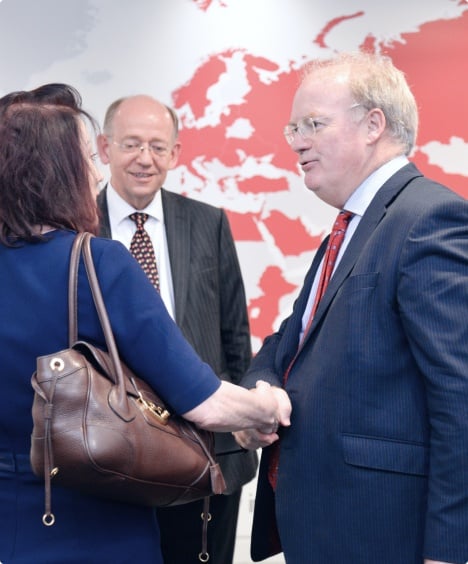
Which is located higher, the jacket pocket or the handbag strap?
the handbag strap

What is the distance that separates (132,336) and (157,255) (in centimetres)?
160

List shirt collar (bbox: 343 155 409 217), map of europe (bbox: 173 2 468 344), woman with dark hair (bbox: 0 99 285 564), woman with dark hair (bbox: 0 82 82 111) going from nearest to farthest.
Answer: woman with dark hair (bbox: 0 99 285 564) → woman with dark hair (bbox: 0 82 82 111) → shirt collar (bbox: 343 155 409 217) → map of europe (bbox: 173 2 468 344)

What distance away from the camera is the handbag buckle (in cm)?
188

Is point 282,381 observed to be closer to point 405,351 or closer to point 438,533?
point 405,351

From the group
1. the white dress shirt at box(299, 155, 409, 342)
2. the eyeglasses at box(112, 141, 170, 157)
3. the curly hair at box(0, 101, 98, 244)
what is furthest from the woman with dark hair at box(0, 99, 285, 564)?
the eyeglasses at box(112, 141, 170, 157)

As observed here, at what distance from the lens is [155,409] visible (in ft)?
6.30

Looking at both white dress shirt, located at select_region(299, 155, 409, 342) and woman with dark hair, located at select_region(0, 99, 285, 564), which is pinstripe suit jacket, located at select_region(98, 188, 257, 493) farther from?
woman with dark hair, located at select_region(0, 99, 285, 564)

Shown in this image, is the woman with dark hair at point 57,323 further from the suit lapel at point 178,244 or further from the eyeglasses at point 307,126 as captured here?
the suit lapel at point 178,244

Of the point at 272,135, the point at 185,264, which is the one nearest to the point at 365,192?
the point at 185,264

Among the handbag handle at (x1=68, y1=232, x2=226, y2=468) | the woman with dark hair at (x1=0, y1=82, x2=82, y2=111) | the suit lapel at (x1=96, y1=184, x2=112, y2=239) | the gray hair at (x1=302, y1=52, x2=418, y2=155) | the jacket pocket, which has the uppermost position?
the gray hair at (x1=302, y1=52, x2=418, y2=155)

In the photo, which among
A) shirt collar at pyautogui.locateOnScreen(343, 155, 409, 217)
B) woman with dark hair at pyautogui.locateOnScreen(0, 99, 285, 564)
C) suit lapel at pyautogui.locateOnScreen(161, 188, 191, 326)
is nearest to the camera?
woman with dark hair at pyautogui.locateOnScreen(0, 99, 285, 564)

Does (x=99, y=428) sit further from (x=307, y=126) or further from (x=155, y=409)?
(x=307, y=126)

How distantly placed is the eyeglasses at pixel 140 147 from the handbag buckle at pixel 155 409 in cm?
184

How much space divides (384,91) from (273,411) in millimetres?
914
